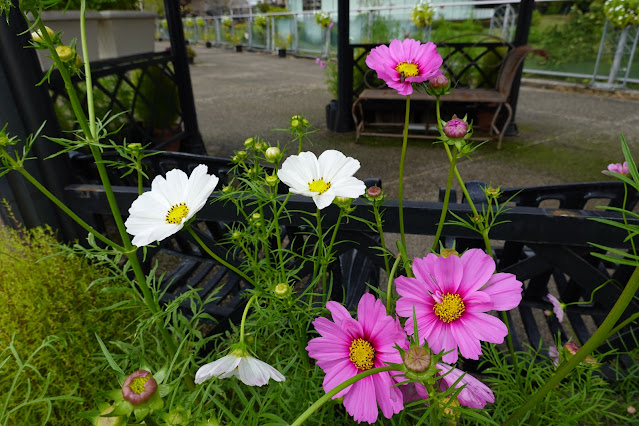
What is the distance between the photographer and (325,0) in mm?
11797

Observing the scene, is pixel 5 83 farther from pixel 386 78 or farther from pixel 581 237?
pixel 581 237

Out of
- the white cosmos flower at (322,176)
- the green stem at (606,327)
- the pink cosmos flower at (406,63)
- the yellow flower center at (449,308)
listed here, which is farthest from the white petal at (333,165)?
the green stem at (606,327)

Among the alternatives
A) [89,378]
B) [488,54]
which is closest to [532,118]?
[488,54]

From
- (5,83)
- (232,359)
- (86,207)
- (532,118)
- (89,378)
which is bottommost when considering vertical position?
(532,118)

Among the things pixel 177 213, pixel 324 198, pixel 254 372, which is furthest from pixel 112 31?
pixel 254 372

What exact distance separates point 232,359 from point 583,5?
1250 centimetres

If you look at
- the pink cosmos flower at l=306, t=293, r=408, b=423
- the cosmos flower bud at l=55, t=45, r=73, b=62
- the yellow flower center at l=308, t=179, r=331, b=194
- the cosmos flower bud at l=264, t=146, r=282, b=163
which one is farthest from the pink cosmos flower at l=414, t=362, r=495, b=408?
the cosmos flower bud at l=55, t=45, r=73, b=62

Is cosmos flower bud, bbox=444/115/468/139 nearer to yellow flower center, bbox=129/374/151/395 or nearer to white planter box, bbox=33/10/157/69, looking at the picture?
yellow flower center, bbox=129/374/151/395

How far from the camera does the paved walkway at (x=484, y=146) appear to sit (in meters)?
3.24

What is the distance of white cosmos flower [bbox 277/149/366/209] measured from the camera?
576 millimetres

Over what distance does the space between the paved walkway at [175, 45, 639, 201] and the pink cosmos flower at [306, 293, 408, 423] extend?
7.89ft

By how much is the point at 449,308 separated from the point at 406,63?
41 centimetres

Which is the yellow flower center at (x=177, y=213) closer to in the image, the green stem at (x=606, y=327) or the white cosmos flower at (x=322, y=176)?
the white cosmos flower at (x=322, y=176)

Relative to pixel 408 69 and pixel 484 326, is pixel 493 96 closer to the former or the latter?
pixel 408 69
